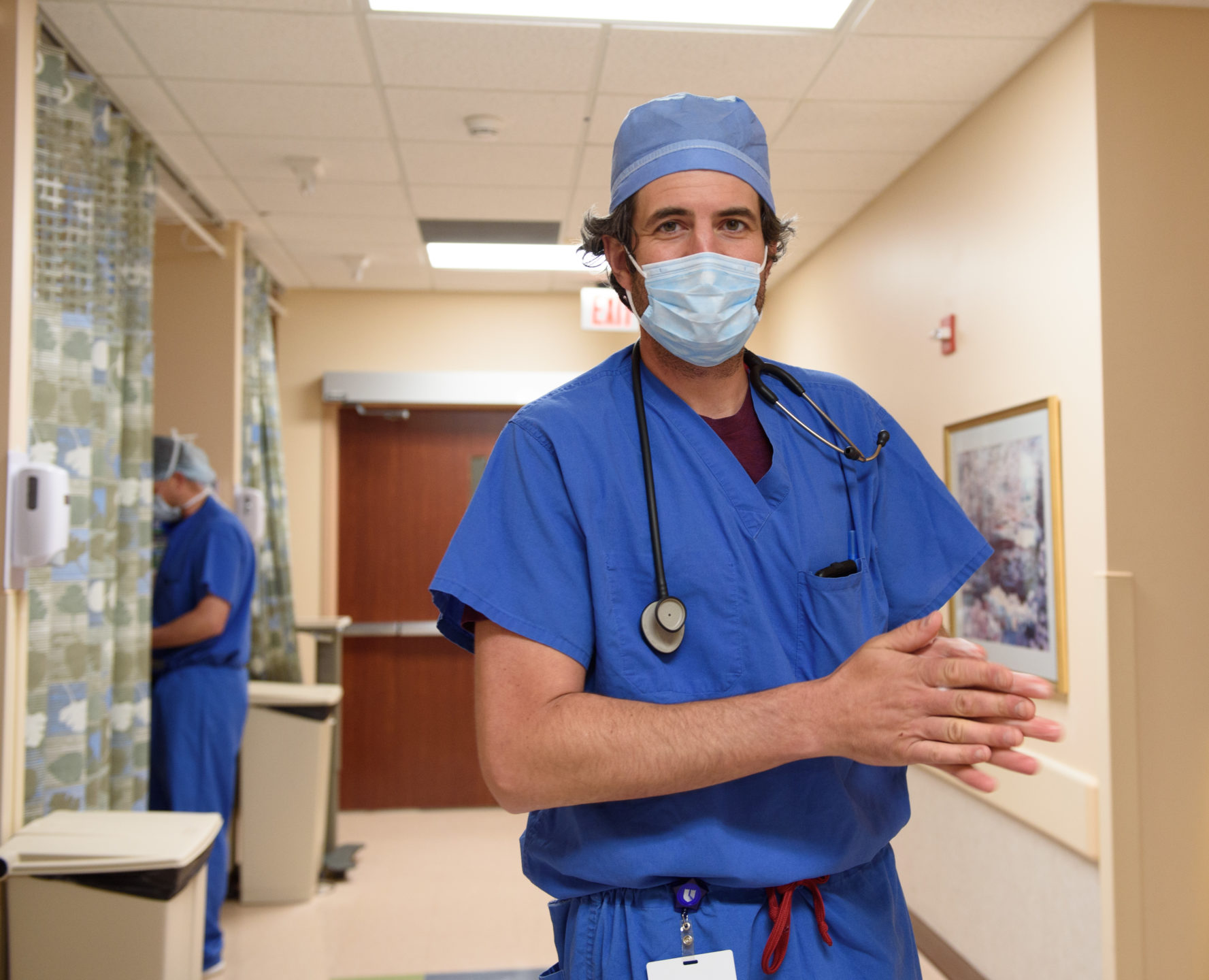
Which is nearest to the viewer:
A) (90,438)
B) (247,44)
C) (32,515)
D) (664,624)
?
(664,624)

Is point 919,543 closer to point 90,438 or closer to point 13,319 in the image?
point 13,319

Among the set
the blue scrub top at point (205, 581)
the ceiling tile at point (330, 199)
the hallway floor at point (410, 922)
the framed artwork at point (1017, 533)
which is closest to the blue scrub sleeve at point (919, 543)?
the framed artwork at point (1017, 533)

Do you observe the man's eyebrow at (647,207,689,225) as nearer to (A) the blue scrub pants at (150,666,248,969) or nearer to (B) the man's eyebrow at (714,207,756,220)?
(B) the man's eyebrow at (714,207,756,220)

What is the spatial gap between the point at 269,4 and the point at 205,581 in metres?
1.75

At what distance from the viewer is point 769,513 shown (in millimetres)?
1069

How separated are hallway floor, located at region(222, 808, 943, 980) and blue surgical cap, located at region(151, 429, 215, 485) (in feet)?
5.21

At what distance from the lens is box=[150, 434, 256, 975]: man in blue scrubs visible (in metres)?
3.30

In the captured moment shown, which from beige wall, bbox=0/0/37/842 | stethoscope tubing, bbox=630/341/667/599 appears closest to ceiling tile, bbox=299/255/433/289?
beige wall, bbox=0/0/37/842

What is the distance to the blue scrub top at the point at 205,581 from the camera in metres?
3.37

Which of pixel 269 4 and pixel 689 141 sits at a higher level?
pixel 269 4

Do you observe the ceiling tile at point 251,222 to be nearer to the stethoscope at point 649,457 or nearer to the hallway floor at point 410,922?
the hallway floor at point 410,922

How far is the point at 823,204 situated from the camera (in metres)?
3.99

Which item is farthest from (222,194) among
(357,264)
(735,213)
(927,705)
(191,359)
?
(927,705)

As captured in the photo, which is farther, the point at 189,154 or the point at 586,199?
the point at 586,199
